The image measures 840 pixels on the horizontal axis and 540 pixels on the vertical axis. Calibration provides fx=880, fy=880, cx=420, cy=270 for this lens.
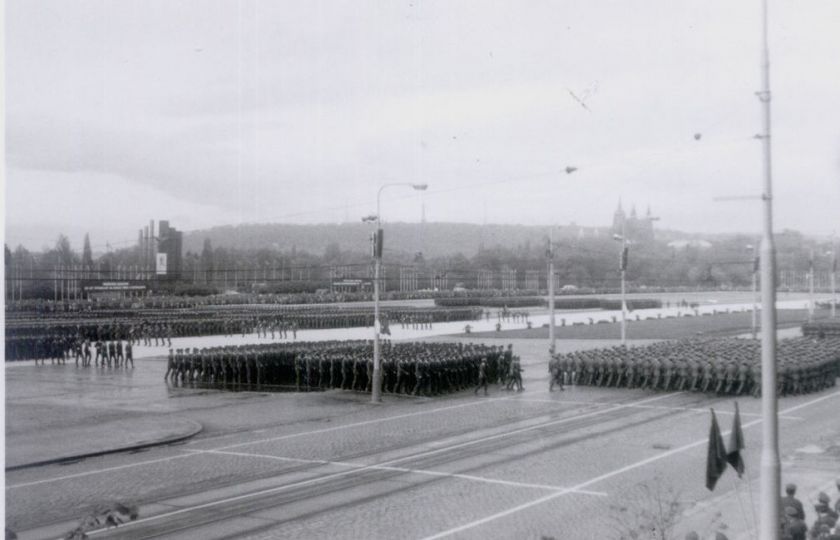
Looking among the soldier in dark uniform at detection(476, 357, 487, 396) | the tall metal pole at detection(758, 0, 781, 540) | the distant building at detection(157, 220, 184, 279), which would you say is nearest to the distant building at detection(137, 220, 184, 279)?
the distant building at detection(157, 220, 184, 279)

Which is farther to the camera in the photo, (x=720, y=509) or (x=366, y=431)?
(x=366, y=431)

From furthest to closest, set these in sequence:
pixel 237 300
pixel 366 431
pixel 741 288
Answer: pixel 741 288
pixel 237 300
pixel 366 431

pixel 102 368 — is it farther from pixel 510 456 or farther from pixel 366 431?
pixel 510 456

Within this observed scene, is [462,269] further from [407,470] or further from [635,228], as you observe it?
[407,470]

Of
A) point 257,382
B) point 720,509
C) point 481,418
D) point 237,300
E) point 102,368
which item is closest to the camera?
point 720,509

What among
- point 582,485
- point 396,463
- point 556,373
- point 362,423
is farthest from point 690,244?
point 582,485

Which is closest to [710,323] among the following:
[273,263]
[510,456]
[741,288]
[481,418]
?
[481,418]
